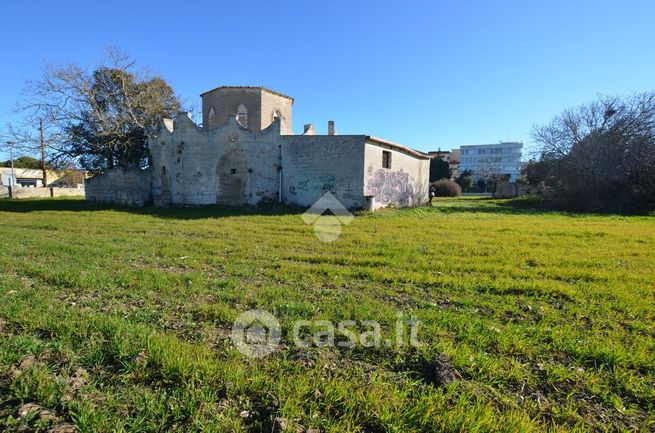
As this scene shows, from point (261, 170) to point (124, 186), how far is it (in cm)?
1036

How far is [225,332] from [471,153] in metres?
110

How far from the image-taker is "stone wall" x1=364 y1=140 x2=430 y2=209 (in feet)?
60.8

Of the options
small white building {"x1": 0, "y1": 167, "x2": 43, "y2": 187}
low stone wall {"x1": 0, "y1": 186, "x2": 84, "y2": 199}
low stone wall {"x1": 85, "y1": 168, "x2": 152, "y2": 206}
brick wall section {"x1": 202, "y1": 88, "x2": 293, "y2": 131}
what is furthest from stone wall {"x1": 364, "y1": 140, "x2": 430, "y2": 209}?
small white building {"x1": 0, "y1": 167, "x2": 43, "y2": 187}

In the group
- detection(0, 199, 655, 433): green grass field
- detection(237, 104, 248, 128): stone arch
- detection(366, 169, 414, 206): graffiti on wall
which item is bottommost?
detection(0, 199, 655, 433): green grass field

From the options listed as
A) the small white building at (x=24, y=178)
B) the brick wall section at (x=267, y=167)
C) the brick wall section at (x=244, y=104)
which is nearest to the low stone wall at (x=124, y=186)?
the brick wall section at (x=267, y=167)

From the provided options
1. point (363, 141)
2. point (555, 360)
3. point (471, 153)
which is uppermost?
point (471, 153)

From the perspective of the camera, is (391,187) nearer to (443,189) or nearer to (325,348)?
(325,348)

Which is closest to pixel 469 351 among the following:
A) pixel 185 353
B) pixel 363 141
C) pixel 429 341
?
pixel 429 341

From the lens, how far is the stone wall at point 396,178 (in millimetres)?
18531

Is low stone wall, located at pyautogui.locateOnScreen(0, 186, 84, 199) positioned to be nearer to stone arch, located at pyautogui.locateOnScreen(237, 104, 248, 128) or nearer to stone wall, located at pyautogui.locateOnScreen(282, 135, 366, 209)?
stone arch, located at pyautogui.locateOnScreen(237, 104, 248, 128)

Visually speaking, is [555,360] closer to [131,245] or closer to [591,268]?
[591,268]

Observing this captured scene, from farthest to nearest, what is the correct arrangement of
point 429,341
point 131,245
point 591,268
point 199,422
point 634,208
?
point 634,208 → point 131,245 → point 591,268 → point 429,341 → point 199,422

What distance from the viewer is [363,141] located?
17609mm

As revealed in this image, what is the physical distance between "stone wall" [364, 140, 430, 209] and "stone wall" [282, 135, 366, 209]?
2.17 ft
